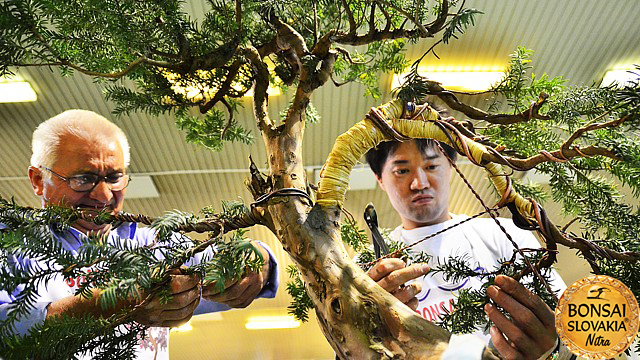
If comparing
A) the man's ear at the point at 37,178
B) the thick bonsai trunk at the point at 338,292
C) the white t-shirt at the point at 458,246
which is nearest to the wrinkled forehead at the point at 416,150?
the white t-shirt at the point at 458,246

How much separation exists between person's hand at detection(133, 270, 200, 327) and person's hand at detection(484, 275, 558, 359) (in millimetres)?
303

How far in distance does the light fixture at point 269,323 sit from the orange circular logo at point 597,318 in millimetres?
3935

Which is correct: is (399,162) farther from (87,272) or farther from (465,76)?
(465,76)

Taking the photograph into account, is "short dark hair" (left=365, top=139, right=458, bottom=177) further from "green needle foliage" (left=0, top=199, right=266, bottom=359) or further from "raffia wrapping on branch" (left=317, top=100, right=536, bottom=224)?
"green needle foliage" (left=0, top=199, right=266, bottom=359)

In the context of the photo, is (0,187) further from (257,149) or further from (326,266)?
(326,266)

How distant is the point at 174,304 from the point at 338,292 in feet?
0.56

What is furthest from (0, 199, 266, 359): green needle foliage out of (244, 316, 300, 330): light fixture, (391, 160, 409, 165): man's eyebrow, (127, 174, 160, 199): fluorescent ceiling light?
(244, 316, 300, 330): light fixture

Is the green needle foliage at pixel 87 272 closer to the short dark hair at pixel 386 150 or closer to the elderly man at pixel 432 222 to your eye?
the elderly man at pixel 432 222

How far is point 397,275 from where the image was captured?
62 centimetres

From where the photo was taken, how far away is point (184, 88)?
0.99 meters

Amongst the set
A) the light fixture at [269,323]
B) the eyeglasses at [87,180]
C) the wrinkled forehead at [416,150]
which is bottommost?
the light fixture at [269,323]

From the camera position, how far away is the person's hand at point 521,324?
19.8 inches

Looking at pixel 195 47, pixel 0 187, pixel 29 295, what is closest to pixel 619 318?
pixel 29 295

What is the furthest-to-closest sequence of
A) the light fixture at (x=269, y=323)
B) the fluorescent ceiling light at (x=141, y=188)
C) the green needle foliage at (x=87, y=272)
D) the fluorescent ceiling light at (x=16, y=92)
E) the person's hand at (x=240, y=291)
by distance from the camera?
the light fixture at (x=269, y=323) → the fluorescent ceiling light at (x=141, y=188) → the fluorescent ceiling light at (x=16, y=92) → the person's hand at (x=240, y=291) → the green needle foliage at (x=87, y=272)
